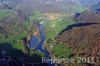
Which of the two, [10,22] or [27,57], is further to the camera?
[10,22]

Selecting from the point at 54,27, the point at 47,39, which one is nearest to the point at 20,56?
the point at 47,39

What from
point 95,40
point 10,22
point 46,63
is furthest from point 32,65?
point 10,22

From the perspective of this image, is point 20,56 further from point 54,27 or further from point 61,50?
point 54,27

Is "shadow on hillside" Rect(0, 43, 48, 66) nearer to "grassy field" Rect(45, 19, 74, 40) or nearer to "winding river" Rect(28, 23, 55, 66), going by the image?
"winding river" Rect(28, 23, 55, 66)

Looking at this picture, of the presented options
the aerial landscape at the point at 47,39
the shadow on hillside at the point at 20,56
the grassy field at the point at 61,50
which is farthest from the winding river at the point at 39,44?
the shadow on hillside at the point at 20,56

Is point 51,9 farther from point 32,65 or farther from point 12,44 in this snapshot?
point 32,65

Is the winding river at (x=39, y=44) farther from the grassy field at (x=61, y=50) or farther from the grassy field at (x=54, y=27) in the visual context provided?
the grassy field at (x=61, y=50)

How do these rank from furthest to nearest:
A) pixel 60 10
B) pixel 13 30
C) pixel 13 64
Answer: pixel 60 10, pixel 13 30, pixel 13 64

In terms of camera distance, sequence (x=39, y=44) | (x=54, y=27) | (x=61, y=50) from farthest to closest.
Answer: (x=54, y=27) → (x=39, y=44) → (x=61, y=50)
